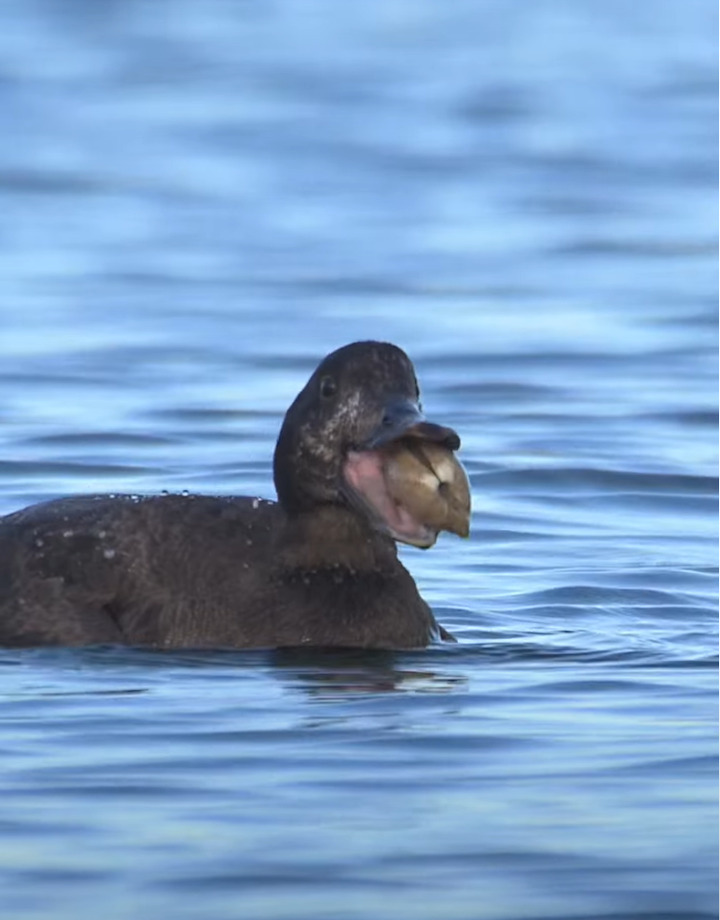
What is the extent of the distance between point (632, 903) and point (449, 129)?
23668 mm

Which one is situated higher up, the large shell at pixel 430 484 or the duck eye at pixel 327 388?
the duck eye at pixel 327 388

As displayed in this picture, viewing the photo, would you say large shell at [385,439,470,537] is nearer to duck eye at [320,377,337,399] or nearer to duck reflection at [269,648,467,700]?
duck eye at [320,377,337,399]

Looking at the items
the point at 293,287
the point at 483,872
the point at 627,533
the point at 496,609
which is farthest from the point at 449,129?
the point at 483,872

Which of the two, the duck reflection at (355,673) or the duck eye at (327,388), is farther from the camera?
the duck eye at (327,388)

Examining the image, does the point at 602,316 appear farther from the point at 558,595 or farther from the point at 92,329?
the point at 558,595

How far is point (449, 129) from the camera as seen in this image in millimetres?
31078

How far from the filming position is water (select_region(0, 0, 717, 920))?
8.20 meters

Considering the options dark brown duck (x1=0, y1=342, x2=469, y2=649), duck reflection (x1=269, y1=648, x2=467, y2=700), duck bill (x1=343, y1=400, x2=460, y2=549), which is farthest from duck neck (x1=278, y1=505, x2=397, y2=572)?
duck reflection (x1=269, y1=648, x2=467, y2=700)

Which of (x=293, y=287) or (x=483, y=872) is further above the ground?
(x=293, y=287)

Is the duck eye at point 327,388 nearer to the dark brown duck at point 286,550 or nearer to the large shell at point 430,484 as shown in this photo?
the dark brown duck at point 286,550

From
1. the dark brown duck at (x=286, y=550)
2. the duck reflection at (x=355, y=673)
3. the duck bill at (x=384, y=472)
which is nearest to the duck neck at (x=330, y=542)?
the dark brown duck at (x=286, y=550)

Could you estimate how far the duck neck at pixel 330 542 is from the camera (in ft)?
35.2

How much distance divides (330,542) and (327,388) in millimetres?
545

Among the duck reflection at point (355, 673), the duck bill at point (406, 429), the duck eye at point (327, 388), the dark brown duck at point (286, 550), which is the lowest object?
the duck reflection at point (355, 673)
